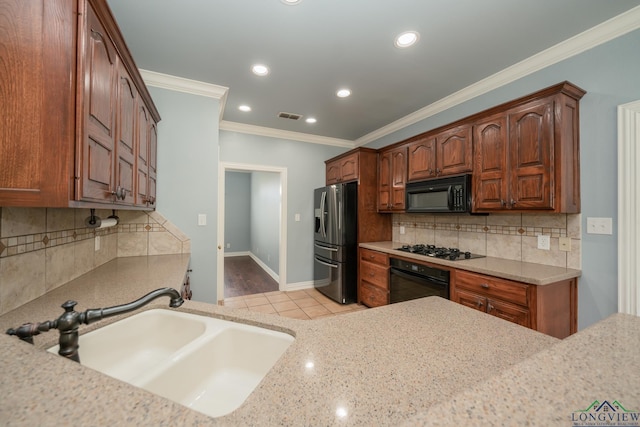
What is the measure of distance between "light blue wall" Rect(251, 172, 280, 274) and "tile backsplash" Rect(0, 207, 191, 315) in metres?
2.72

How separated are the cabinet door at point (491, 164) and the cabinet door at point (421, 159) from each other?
48cm

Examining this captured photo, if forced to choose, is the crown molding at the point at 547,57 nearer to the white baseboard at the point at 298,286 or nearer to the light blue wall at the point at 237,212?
the white baseboard at the point at 298,286

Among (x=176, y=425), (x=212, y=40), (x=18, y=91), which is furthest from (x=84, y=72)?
(x=212, y=40)

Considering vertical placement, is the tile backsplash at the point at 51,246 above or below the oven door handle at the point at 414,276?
above

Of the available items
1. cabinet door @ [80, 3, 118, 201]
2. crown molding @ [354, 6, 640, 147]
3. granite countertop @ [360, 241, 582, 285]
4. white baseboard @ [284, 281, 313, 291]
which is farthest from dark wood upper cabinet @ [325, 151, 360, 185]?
cabinet door @ [80, 3, 118, 201]

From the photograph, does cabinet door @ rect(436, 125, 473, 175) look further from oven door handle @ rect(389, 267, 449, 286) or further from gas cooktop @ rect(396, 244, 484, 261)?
oven door handle @ rect(389, 267, 449, 286)

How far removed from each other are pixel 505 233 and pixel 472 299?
2.59 ft

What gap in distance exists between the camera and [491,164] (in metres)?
2.23

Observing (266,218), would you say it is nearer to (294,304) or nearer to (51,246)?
(294,304)

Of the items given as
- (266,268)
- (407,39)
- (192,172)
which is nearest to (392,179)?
(407,39)

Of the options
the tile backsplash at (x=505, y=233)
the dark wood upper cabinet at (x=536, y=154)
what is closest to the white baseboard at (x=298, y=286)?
the tile backsplash at (x=505, y=233)

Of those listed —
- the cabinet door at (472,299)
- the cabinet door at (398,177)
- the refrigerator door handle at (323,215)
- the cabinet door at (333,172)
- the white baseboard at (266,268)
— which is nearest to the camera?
the cabinet door at (472,299)

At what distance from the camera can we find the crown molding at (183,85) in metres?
2.48

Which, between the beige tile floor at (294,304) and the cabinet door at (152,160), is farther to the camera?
the beige tile floor at (294,304)
